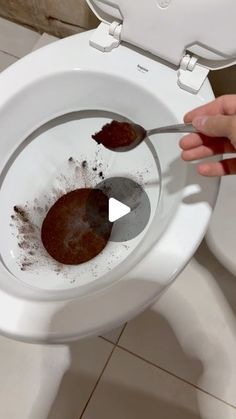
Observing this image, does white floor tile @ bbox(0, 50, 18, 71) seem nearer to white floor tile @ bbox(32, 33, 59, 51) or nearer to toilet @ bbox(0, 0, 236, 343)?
white floor tile @ bbox(32, 33, 59, 51)

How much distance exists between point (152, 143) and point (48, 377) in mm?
550

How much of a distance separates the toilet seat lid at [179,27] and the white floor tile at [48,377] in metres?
0.61

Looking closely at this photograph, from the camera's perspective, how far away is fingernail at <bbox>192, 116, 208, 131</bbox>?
555 mm

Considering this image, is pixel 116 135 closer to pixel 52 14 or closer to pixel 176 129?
pixel 176 129

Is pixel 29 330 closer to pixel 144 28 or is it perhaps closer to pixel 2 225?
pixel 2 225

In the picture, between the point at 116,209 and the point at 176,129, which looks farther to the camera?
the point at 116,209

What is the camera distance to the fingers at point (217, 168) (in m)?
0.60

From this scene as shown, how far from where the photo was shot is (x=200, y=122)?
56 cm

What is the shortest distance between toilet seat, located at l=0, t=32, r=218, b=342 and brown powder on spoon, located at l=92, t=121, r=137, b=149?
23 mm

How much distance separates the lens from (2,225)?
748 mm

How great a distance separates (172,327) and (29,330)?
475mm

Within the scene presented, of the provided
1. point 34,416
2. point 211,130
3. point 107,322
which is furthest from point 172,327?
point 211,130

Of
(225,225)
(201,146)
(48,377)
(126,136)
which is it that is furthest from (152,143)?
(48,377)
